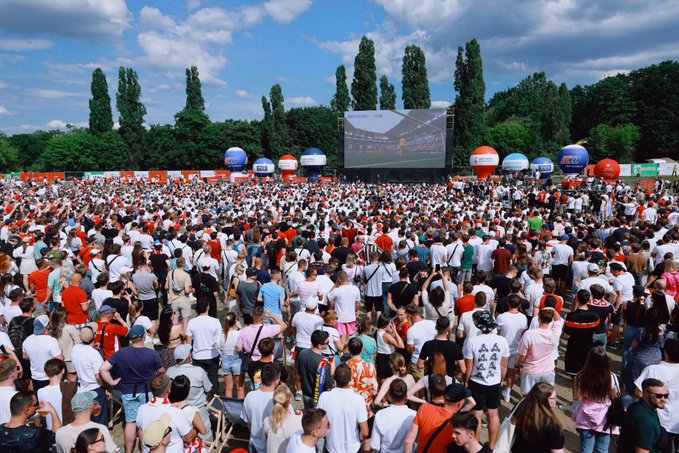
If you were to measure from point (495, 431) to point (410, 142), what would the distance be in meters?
32.0

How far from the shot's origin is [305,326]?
5.32m

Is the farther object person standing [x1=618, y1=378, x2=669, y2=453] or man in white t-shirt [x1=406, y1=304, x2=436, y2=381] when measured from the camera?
man in white t-shirt [x1=406, y1=304, x2=436, y2=381]

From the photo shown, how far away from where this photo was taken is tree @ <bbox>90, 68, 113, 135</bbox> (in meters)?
61.2

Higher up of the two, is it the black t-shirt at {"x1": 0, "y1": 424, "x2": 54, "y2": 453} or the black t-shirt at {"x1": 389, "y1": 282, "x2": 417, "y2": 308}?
the black t-shirt at {"x1": 389, "y1": 282, "x2": 417, "y2": 308}

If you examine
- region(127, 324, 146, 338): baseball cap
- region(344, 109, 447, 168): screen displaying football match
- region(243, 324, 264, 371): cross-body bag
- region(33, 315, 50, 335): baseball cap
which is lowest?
region(243, 324, 264, 371): cross-body bag

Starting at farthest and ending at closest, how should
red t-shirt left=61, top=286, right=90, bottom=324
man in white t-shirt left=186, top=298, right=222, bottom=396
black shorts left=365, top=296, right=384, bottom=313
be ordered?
black shorts left=365, top=296, right=384, bottom=313
red t-shirt left=61, top=286, right=90, bottom=324
man in white t-shirt left=186, top=298, right=222, bottom=396

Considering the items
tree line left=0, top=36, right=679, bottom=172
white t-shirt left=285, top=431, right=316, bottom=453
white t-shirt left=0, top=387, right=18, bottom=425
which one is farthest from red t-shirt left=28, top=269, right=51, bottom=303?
tree line left=0, top=36, right=679, bottom=172

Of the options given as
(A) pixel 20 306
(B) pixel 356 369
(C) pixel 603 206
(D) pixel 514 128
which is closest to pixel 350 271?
(B) pixel 356 369

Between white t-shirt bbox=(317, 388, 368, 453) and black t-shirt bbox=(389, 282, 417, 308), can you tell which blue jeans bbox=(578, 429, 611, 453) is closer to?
white t-shirt bbox=(317, 388, 368, 453)

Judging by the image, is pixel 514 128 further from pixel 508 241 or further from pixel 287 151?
pixel 508 241

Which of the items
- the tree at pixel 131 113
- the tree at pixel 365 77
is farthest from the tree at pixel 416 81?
the tree at pixel 131 113

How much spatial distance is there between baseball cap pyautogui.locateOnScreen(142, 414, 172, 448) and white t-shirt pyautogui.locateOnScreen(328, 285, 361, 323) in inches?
130

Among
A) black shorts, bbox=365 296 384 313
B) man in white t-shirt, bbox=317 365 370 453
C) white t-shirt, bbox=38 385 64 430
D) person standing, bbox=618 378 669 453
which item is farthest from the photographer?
black shorts, bbox=365 296 384 313

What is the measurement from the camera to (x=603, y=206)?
55.7 ft
